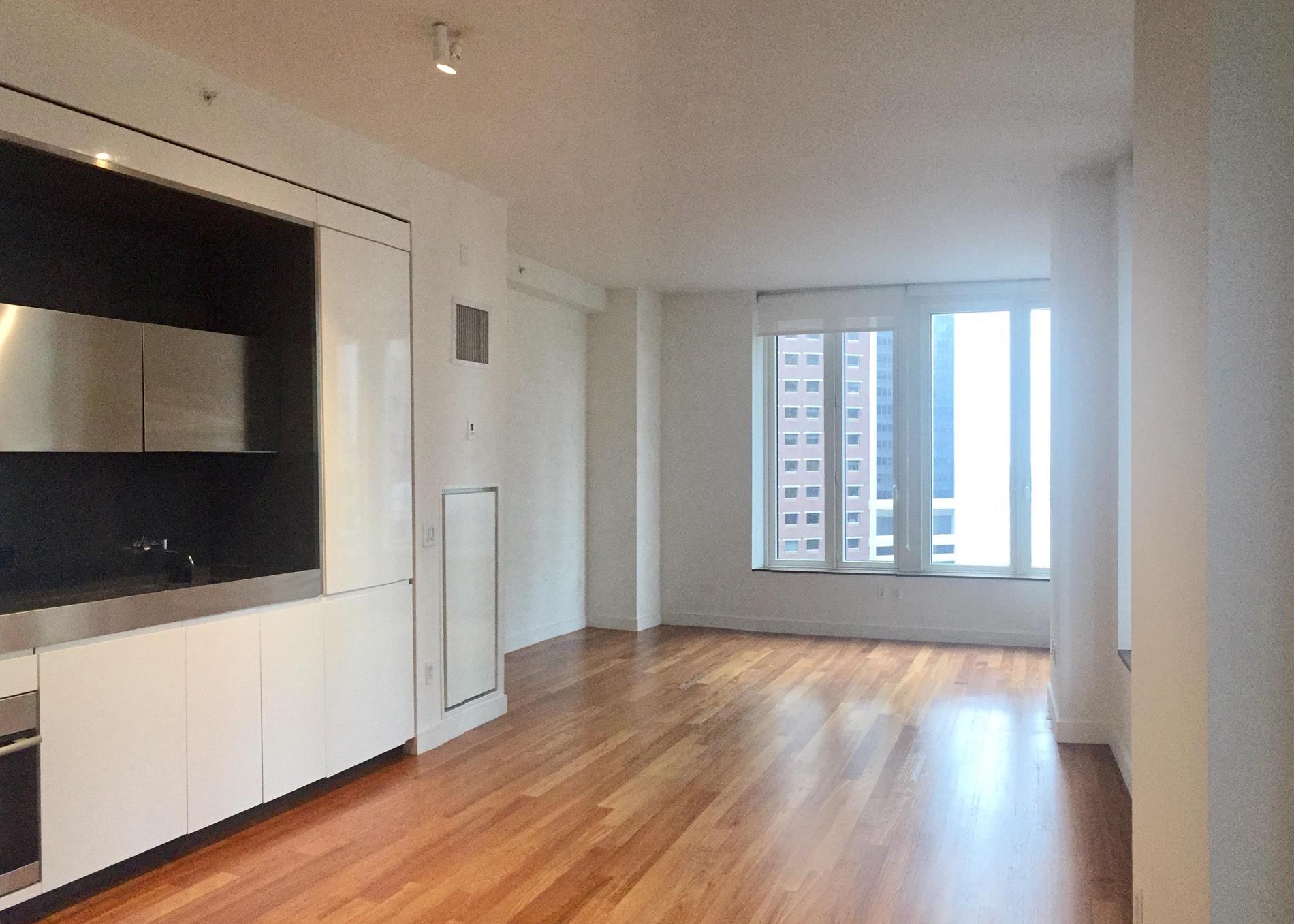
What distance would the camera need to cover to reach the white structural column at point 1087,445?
178 inches

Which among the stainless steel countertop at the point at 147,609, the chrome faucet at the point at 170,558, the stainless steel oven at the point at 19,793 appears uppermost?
the chrome faucet at the point at 170,558

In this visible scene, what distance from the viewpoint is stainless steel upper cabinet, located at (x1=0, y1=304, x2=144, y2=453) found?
294 centimetres

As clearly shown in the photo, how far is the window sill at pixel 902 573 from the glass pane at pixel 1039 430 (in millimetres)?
242

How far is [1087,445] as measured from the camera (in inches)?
181

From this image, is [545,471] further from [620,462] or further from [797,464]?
[797,464]

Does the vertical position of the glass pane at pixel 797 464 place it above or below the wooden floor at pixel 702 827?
above

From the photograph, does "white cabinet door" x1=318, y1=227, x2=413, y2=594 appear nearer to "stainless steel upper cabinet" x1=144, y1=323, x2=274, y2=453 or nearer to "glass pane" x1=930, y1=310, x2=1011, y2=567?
"stainless steel upper cabinet" x1=144, y1=323, x2=274, y2=453

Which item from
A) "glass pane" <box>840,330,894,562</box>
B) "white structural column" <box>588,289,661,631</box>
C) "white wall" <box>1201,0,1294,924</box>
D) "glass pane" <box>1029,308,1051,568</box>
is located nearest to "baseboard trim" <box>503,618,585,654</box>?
"white structural column" <box>588,289,661,631</box>

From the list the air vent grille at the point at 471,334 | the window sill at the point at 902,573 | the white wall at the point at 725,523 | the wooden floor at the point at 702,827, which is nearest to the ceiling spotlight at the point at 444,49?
the air vent grille at the point at 471,334

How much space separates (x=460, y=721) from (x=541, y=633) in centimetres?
249

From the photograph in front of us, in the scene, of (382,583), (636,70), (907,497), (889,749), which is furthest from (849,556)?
(636,70)

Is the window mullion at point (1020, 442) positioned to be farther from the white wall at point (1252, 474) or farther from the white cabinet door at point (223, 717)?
the white wall at point (1252, 474)

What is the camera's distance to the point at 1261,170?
1426mm

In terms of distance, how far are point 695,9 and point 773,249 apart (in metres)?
3.54
